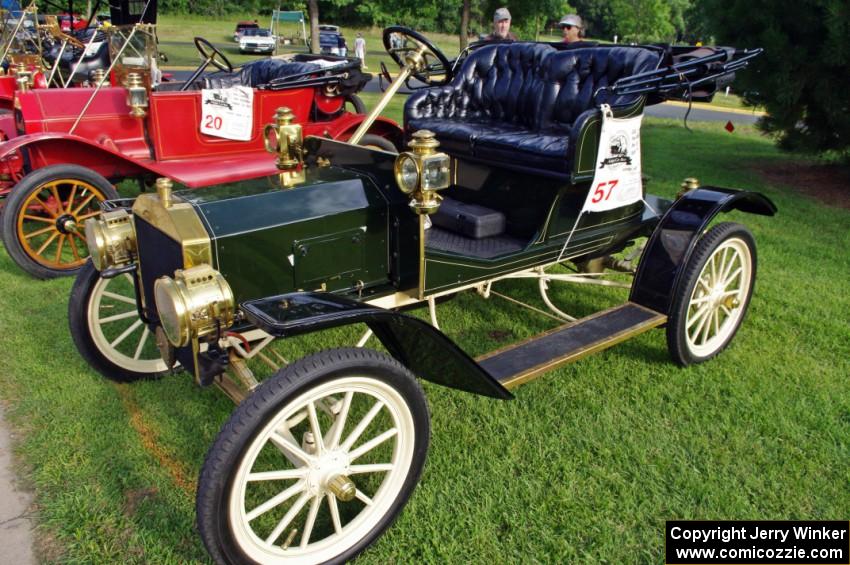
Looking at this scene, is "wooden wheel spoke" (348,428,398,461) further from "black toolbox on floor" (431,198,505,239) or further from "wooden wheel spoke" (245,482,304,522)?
"black toolbox on floor" (431,198,505,239)

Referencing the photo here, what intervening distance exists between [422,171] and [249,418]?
1087 millimetres

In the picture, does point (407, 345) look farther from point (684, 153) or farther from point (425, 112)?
point (684, 153)

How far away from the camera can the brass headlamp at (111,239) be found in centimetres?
248

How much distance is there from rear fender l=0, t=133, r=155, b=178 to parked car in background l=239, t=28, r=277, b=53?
A: 2364 cm

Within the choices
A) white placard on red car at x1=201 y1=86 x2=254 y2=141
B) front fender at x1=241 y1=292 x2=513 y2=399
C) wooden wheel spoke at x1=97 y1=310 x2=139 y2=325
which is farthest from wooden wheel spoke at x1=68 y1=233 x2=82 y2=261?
front fender at x1=241 y1=292 x2=513 y2=399

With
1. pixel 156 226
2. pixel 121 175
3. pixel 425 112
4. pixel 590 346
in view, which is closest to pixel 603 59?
pixel 425 112

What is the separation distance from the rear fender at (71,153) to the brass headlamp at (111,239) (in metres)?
2.58

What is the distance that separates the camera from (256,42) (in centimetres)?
2680

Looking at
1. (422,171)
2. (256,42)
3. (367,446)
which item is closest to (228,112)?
(422,171)

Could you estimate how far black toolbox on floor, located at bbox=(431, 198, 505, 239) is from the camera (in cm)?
323

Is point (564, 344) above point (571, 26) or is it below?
below

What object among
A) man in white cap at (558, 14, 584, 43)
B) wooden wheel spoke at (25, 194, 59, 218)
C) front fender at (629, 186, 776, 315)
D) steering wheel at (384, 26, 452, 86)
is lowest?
wooden wheel spoke at (25, 194, 59, 218)

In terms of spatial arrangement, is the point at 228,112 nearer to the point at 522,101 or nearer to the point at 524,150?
the point at 522,101

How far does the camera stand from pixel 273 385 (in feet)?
6.03
